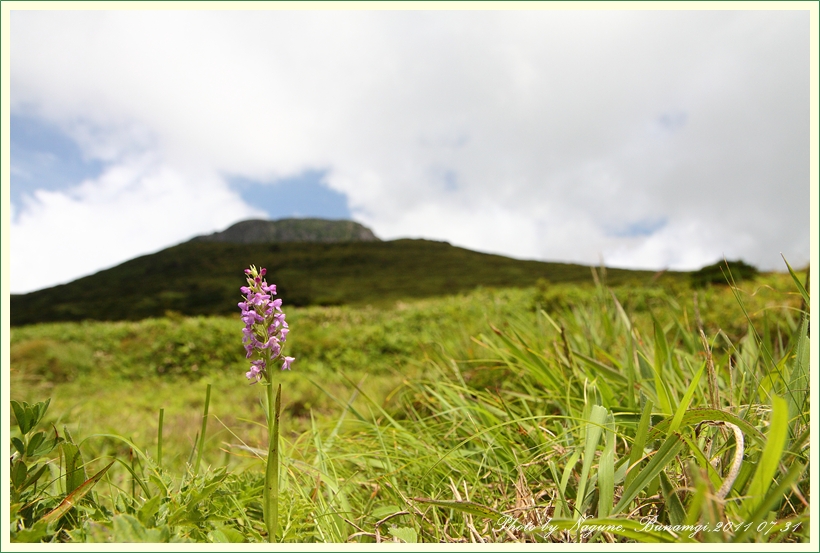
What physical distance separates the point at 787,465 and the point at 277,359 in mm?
1637

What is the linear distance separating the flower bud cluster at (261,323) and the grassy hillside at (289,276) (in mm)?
38213

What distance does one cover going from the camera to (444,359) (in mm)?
3287

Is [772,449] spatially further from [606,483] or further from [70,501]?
[70,501]

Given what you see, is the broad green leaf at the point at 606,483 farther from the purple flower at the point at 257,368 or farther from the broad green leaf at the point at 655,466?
the purple flower at the point at 257,368

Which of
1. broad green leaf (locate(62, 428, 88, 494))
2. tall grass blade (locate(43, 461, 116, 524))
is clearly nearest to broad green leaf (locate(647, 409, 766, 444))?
tall grass blade (locate(43, 461, 116, 524))

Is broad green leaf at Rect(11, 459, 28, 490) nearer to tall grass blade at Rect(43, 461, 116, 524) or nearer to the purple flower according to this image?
tall grass blade at Rect(43, 461, 116, 524)

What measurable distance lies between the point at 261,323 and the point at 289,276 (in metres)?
61.3

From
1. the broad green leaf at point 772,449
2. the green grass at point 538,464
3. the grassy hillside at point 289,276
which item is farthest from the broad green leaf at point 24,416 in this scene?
the grassy hillside at point 289,276

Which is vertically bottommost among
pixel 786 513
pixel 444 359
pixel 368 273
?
pixel 786 513

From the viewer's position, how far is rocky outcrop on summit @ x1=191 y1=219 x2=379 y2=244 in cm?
12429

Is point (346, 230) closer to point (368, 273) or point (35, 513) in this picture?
point (368, 273)

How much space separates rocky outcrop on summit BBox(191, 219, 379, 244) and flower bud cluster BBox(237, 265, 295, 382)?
400ft

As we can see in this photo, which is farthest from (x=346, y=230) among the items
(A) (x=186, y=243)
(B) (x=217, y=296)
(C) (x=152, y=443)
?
(C) (x=152, y=443)

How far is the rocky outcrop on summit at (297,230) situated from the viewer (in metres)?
124
